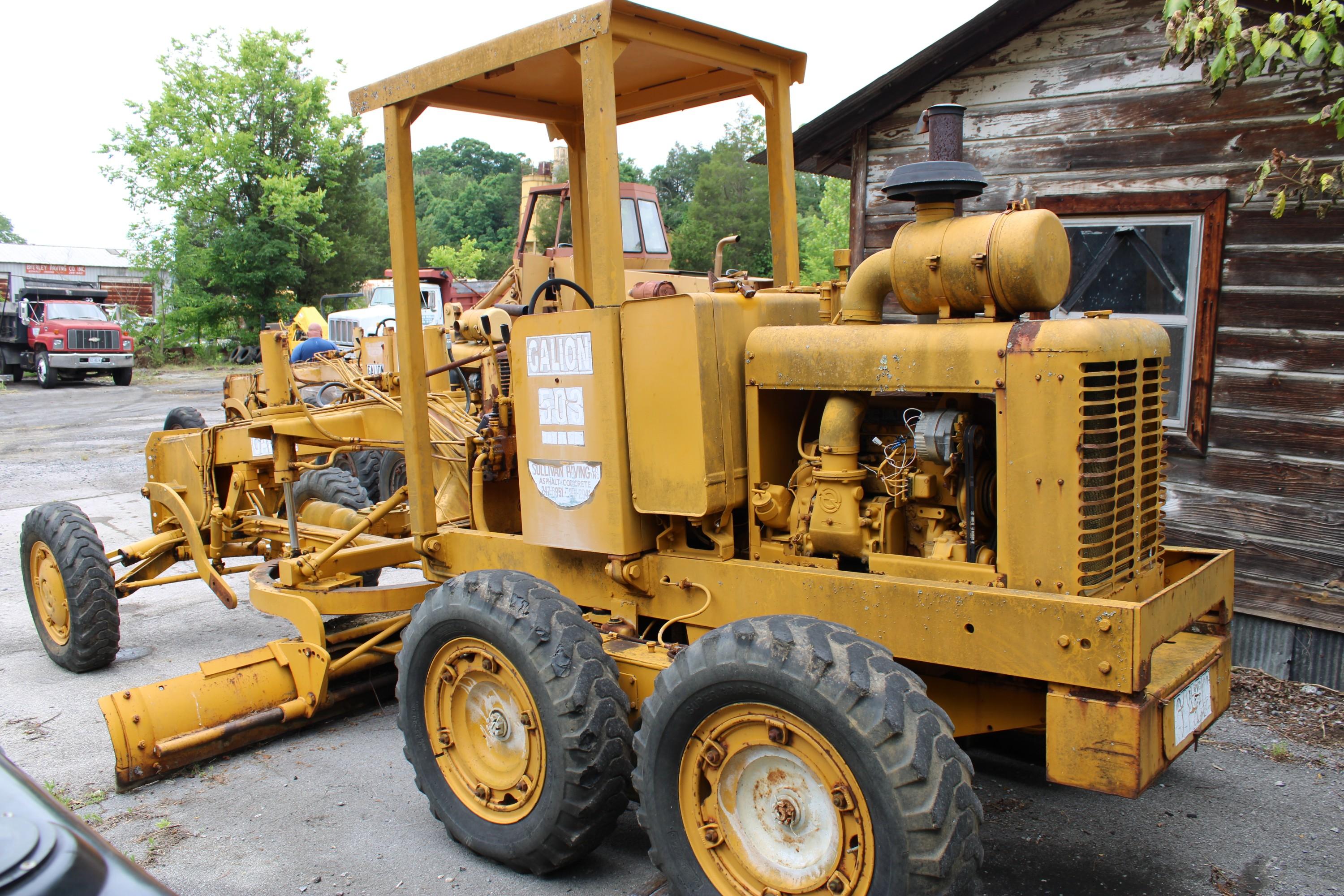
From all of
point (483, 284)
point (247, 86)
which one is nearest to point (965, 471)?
point (483, 284)

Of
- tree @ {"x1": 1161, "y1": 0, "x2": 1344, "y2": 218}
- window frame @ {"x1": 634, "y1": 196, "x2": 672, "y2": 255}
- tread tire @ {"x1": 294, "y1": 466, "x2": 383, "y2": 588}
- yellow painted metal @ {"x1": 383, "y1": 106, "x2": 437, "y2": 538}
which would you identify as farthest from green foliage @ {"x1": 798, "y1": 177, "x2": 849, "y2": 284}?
yellow painted metal @ {"x1": 383, "y1": 106, "x2": 437, "y2": 538}

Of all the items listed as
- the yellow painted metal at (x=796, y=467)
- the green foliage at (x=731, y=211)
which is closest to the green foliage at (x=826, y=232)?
the green foliage at (x=731, y=211)

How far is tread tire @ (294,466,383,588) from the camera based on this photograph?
7.16m

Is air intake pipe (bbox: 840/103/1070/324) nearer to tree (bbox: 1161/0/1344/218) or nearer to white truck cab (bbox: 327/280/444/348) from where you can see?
tree (bbox: 1161/0/1344/218)

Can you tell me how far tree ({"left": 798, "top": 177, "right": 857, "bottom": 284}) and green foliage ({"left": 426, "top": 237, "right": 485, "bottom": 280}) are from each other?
1502 cm

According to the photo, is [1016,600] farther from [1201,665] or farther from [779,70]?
[779,70]

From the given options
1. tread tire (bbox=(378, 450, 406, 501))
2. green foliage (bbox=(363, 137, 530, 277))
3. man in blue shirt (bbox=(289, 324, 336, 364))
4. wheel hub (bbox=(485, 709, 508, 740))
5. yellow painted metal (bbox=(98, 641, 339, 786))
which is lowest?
yellow painted metal (bbox=(98, 641, 339, 786))

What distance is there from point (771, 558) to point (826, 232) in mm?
37922

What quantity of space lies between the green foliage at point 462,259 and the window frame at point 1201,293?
1577 inches

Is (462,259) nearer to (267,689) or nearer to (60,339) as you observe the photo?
(60,339)

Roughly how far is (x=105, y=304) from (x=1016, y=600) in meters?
34.7

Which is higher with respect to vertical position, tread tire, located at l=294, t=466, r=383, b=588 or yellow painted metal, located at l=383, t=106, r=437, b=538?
yellow painted metal, located at l=383, t=106, r=437, b=538

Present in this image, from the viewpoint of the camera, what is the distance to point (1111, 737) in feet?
9.32

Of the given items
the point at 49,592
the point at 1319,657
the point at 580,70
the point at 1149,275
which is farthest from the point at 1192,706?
the point at 49,592
